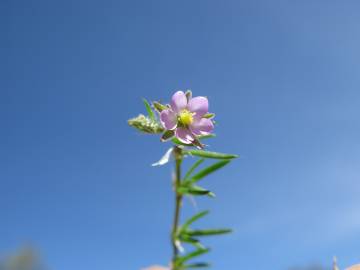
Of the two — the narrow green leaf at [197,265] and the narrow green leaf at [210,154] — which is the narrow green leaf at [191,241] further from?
the narrow green leaf at [210,154]

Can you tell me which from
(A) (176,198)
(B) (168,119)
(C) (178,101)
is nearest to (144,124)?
(B) (168,119)

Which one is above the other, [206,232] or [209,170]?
[209,170]

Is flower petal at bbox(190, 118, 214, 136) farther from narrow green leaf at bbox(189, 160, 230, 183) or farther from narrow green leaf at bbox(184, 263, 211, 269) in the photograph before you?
narrow green leaf at bbox(184, 263, 211, 269)

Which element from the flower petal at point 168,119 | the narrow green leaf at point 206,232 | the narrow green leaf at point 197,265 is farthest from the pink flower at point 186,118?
the narrow green leaf at point 197,265

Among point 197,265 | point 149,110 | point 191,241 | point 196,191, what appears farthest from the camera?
point 149,110

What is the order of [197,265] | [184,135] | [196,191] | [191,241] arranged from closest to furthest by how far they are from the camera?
[197,265] → [191,241] → [196,191] → [184,135]

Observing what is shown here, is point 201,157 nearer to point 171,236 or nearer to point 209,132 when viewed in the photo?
point 209,132

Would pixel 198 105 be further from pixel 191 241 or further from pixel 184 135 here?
pixel 191 241
